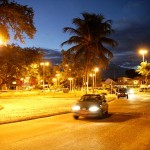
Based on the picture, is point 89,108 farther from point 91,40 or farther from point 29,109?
point 91,40

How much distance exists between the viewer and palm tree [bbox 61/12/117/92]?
5097cm

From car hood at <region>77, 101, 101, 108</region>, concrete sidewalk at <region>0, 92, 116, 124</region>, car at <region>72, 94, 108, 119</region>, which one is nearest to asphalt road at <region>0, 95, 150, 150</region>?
car at <region>72, 94, 108, 119</region>

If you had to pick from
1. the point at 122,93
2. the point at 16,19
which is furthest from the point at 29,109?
the point at 122,93

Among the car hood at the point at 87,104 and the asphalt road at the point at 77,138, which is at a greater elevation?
the car hood at the point at 87,104

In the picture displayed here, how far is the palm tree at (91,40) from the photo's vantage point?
2007 inches

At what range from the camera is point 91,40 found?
52406 millimetres

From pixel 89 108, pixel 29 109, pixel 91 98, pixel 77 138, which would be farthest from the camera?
pixel 29 109

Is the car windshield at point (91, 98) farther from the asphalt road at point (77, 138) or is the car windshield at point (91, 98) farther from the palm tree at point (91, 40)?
the palm tree at point (91, 40)

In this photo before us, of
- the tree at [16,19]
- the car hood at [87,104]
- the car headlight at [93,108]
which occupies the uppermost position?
the tree at [16,19]

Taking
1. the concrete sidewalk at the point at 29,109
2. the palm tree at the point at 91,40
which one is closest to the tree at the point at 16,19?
Answer: the concrete sidewalk at the point at 29,109

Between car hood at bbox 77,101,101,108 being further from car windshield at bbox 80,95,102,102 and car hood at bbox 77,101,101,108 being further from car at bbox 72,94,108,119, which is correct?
car windshield at bbox 80,95,102,102

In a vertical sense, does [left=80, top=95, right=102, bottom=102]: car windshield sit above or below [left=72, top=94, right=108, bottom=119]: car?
above

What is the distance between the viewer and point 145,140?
46.9ft

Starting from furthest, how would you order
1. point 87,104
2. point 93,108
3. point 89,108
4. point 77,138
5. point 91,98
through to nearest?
point 91,98
point 87,104
point 93,108
point 89,108
point 77,138
